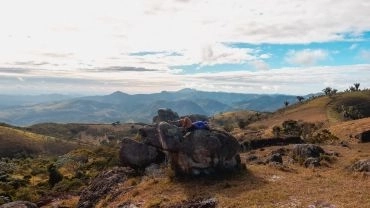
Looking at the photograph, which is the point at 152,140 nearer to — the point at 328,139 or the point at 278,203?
the point at 278,203

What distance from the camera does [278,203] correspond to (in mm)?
41719

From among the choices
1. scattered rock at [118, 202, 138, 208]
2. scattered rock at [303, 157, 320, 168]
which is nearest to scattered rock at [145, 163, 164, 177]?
scattered rock at [118, 202, 138, 208]

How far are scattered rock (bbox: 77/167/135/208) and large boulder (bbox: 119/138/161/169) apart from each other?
4.26ft

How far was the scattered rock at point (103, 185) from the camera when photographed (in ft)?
211

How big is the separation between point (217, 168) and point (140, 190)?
407 inches

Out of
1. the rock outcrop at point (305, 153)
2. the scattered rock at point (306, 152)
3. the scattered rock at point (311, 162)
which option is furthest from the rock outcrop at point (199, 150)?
the scattered rock at point (306, 152)

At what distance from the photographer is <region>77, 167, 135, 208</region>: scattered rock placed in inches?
2536

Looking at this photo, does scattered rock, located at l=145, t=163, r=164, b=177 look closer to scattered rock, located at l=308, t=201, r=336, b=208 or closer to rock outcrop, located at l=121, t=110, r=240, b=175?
rock outcrop, located at l=121, t=110, r=240, b=175

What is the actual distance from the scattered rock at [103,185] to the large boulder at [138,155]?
1.30m

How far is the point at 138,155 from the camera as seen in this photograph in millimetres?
69062

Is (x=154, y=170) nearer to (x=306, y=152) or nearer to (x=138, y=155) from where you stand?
(x=138, y=155)

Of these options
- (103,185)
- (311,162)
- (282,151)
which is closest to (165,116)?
(282,151)

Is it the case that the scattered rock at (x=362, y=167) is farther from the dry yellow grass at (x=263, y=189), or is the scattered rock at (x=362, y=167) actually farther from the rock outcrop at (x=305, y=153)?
the rock outcrop at (x=305, y=153)

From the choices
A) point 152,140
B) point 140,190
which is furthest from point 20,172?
point 140,190
